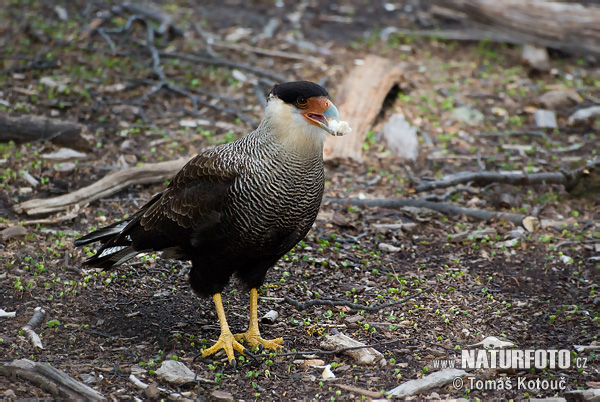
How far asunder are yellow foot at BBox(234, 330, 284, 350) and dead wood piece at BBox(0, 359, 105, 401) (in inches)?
43.9

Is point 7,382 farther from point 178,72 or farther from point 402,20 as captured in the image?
point 402,20

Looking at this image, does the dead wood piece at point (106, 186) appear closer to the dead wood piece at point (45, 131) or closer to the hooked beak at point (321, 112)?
the dead wood piece at point (45, 131)

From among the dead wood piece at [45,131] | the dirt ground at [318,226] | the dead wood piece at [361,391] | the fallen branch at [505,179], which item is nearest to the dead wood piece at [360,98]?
the dirt ground at [318,226]

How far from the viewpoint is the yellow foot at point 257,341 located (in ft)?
14.1

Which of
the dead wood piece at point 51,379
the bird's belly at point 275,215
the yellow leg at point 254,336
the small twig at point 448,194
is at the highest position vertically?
the bird's belly at point 275,215

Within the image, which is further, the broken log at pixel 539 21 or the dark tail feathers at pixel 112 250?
the broken log at pixel 539 21

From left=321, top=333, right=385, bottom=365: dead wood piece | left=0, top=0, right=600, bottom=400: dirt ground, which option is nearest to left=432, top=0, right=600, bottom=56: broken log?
left=0, top=0, right=600, bottom=400: dirt ground

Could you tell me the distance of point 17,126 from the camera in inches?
256

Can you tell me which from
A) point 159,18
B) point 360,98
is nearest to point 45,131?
point 159,18

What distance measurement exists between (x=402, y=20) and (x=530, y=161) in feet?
13.9

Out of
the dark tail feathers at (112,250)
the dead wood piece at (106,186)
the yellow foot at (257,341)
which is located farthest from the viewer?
the dead wood piece at (106,186)

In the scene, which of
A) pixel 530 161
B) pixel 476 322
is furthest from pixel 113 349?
pixel 530 161

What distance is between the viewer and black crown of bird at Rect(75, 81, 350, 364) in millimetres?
3928

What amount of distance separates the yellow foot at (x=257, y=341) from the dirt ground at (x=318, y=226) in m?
0.11
